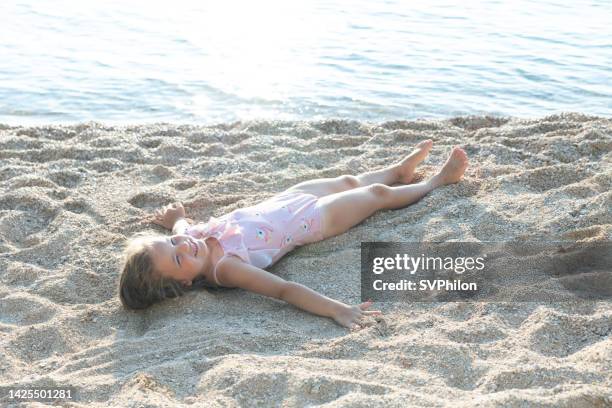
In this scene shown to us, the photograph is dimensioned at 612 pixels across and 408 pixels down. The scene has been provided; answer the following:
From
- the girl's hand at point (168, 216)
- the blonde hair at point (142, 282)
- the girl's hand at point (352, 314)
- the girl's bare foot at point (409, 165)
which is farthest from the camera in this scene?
the girl's bare foot at point (409, 165)

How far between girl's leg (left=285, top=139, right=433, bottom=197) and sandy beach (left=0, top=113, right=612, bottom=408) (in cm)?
21

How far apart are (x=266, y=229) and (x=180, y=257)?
0.59 meters

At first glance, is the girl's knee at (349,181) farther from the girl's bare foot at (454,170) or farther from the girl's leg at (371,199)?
the girl's bare foot at (454,170)

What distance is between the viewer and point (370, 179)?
16.7 feet

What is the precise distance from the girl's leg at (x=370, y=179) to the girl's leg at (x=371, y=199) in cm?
15

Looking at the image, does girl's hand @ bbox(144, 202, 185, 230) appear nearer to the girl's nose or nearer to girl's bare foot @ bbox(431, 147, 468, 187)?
the girl's nose

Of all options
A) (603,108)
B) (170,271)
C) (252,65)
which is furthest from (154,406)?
(252,65)

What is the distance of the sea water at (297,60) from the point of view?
25.7 ft

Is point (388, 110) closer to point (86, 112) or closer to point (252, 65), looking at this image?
point (252, 65)

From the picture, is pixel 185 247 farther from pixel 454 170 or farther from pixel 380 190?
pixel 454 170

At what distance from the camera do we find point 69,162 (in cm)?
563

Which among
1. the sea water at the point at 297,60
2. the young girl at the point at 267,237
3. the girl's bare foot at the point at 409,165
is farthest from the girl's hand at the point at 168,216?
the sea water at the point at 297,60

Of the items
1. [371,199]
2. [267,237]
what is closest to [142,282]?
[267,237]

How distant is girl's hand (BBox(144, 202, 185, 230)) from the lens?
4699 mm
